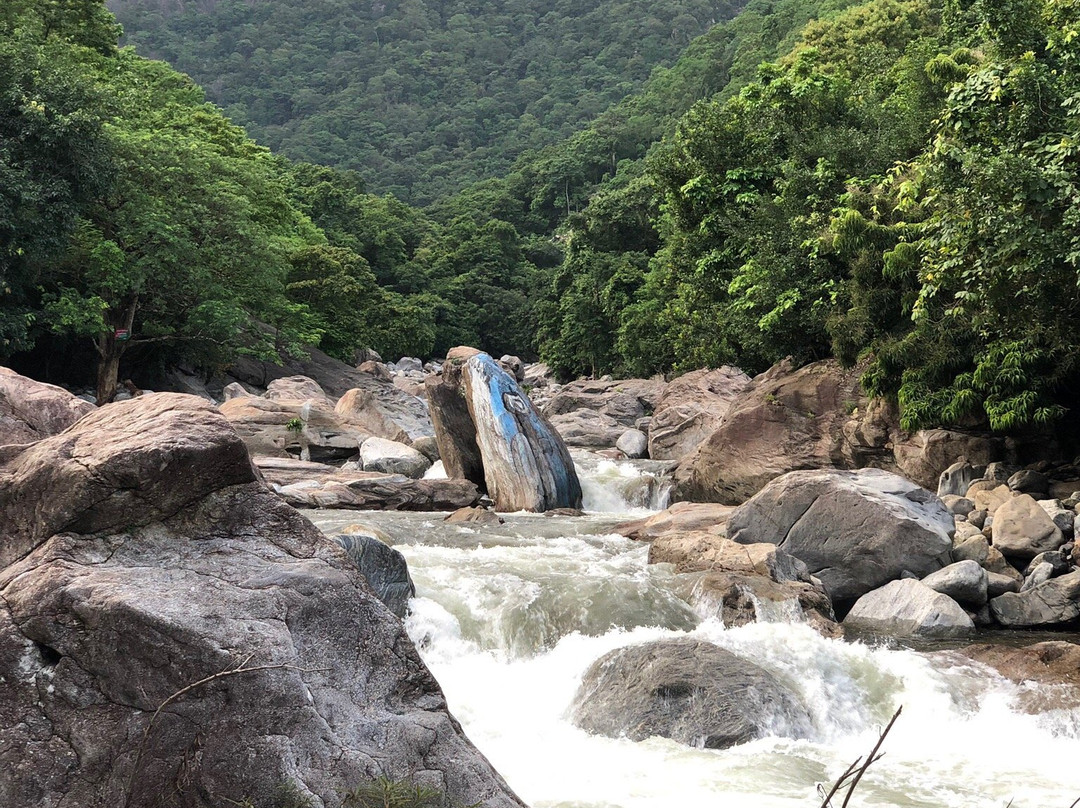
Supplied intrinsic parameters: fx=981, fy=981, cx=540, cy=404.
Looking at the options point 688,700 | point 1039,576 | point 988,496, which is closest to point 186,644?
point 688,700

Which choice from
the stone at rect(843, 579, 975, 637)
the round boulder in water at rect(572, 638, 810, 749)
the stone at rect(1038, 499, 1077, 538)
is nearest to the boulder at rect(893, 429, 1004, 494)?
the stone at rect(1038, 499, 1077, 538)

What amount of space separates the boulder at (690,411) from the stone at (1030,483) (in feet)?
25.6

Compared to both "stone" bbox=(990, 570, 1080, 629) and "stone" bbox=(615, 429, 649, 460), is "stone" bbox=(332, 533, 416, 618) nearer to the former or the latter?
"stone" bbox=(990, 570, 1080, 629)

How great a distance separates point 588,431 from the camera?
87.1ft

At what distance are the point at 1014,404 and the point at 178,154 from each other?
2148cm

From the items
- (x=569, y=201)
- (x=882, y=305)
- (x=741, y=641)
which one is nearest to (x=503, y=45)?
(x=569, y=201)

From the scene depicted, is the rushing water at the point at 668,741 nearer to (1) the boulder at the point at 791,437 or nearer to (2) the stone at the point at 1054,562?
(2) the stone at the point at 1054,562

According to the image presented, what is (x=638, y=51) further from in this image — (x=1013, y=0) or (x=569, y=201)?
(x=1013, y=0)

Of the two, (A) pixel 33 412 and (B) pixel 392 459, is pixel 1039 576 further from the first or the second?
(B) pixel 392 459

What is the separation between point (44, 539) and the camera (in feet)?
14.9

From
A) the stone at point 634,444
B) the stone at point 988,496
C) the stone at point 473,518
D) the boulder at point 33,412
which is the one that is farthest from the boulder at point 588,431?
the boulder at point 33,412

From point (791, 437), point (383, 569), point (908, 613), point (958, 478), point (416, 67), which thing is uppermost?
point (416, 67)

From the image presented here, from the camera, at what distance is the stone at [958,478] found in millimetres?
14344

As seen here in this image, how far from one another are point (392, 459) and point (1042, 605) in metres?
12.4
